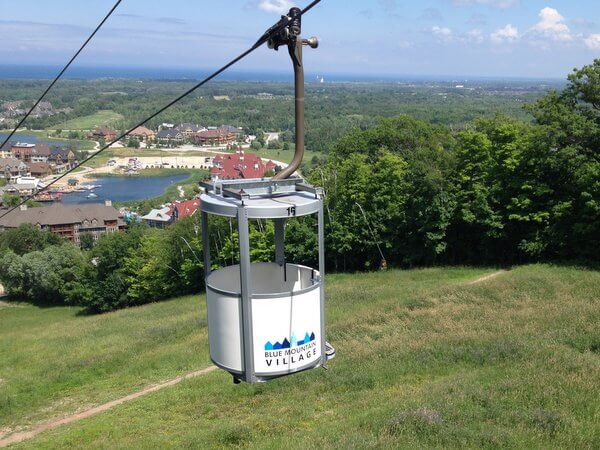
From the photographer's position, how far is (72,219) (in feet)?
276

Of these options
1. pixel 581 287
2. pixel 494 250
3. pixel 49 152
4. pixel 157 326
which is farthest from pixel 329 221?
pixel 49 152

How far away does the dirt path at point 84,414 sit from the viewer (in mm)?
16094

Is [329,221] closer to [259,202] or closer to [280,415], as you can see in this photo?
[280,415]

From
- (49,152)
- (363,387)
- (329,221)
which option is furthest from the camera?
(49,152)

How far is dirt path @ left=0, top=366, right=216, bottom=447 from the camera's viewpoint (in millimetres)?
16094

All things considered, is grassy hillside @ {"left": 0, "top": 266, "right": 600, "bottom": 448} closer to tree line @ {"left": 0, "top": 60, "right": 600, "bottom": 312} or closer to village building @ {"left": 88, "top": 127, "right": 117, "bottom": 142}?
tree line @ {"left": 0, "top": 60, "right": 600, "bottom": 312}

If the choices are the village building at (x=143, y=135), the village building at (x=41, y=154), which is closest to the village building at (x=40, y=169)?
the village building at (x=41, y=154)

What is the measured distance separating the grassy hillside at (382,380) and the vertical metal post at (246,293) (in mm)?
4893

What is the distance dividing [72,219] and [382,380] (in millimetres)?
76424

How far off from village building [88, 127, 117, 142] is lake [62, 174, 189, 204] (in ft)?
122

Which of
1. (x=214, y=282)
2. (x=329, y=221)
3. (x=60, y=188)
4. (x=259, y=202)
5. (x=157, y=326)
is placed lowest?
(x=60, y=188)

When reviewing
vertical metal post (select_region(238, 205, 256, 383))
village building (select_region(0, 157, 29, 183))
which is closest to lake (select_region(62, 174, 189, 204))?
village building (select_region(0, 157, 29, 183))

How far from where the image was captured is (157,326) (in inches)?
1131

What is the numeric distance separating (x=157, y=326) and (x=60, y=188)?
353 feet
